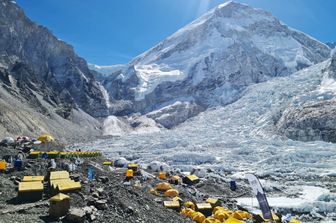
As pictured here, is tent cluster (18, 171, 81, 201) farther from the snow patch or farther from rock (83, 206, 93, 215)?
the snow patch

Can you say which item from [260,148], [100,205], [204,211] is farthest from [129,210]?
[260,148]

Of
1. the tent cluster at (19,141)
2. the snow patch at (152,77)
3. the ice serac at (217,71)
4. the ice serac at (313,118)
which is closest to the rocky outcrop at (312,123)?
the ice serac at (313,118)

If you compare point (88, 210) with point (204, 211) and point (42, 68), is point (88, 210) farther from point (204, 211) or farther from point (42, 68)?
point (42, 68)

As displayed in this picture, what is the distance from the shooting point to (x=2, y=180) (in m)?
20.4

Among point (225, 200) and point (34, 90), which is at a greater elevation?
point (34, 90)

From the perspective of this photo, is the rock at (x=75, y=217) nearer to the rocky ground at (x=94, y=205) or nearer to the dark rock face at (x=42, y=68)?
the rocky ground at (x=94, y=205)

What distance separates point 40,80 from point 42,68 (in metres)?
17.8

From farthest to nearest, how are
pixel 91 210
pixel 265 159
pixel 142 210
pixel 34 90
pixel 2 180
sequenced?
pixel 34 90 < pixel 265 159 < pixel 2 180 < pixel 142 210 < pixel 91 210

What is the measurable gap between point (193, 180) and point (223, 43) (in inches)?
6288

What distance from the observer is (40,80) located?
128m

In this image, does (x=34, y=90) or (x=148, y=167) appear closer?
(x=148, y=167)

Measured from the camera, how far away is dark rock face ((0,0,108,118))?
11525cm

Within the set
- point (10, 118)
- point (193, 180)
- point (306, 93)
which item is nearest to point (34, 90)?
point (10, 118)

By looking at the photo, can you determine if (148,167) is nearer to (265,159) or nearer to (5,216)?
(265,159)
